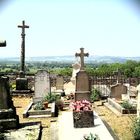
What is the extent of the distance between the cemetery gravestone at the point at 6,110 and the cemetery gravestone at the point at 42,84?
5.10m

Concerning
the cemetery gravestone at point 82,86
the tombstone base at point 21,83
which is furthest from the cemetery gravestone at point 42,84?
the tombstone base at point 21,83

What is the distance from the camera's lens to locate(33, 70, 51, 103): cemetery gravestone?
15.4 metres

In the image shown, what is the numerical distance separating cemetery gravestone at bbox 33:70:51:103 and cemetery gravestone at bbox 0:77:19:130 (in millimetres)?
5099

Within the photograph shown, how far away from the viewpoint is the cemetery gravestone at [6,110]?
33.0ft

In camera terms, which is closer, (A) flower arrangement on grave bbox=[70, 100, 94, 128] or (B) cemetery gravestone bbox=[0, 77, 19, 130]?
(A) flower arrangement on grave bbox=[70, 100, 94, 128]

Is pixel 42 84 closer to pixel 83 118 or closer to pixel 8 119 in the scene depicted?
pixel 8 119

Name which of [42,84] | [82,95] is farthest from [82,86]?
[42,84]

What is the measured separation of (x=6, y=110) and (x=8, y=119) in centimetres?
27

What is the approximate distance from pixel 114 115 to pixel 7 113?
13.8 ft

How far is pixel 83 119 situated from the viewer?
30.5 ft

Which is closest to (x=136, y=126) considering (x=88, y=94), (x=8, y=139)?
(x=8, y=139)

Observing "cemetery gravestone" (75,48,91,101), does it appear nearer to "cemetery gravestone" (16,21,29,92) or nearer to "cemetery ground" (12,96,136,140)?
"cemetery ground" (12,96,136,140)

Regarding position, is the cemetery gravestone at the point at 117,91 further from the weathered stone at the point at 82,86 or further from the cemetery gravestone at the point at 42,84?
the cemetery gravestone at the point at 42,84

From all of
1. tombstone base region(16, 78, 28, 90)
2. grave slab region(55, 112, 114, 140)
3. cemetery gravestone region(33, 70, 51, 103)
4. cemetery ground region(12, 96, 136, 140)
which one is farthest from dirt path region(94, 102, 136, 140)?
tombstone base region(16, 78, 28, 90)
